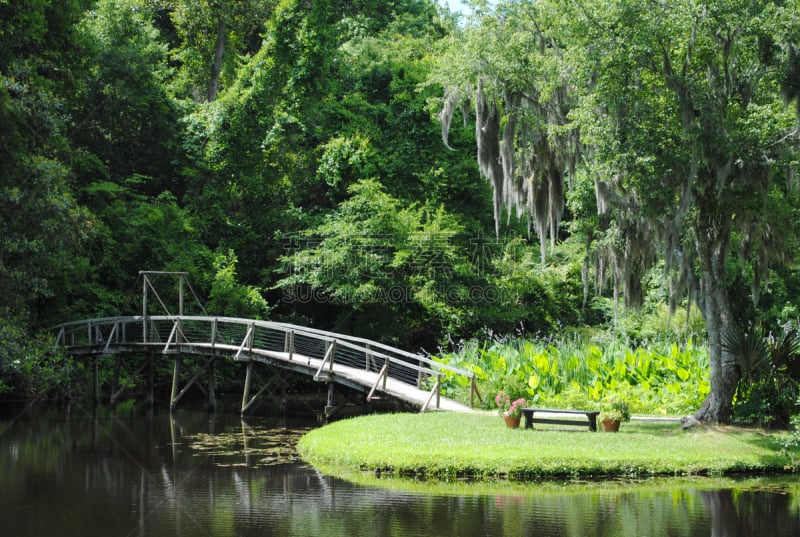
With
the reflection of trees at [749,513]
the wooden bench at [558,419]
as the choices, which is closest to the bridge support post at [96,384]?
the wooden bench at [558,419]

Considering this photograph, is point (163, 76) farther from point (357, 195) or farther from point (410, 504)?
point (410, 504)

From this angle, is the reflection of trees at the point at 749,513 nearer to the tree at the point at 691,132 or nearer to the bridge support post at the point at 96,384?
the tree at the point at 691,132

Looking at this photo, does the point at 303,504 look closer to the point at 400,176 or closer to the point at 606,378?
the point at 606,378

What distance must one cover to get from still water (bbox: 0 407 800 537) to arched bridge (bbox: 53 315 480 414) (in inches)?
185

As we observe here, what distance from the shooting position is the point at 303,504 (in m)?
10.9

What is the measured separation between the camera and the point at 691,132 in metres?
14.3

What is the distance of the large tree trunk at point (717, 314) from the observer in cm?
1557

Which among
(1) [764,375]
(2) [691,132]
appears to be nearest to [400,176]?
(2) [691,132]

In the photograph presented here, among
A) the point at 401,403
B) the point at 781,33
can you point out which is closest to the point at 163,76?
the point at 401,403

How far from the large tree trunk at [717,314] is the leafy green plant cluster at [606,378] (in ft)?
8.39

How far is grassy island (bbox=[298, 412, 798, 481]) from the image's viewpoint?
41.4ft

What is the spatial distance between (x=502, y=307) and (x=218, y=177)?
42.7ft

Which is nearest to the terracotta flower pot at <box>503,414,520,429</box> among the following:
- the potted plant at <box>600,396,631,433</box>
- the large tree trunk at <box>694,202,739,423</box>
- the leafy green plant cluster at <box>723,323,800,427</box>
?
the potted plant at <box>600,396,631,433</box>

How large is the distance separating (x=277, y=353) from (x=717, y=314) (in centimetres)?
1145
